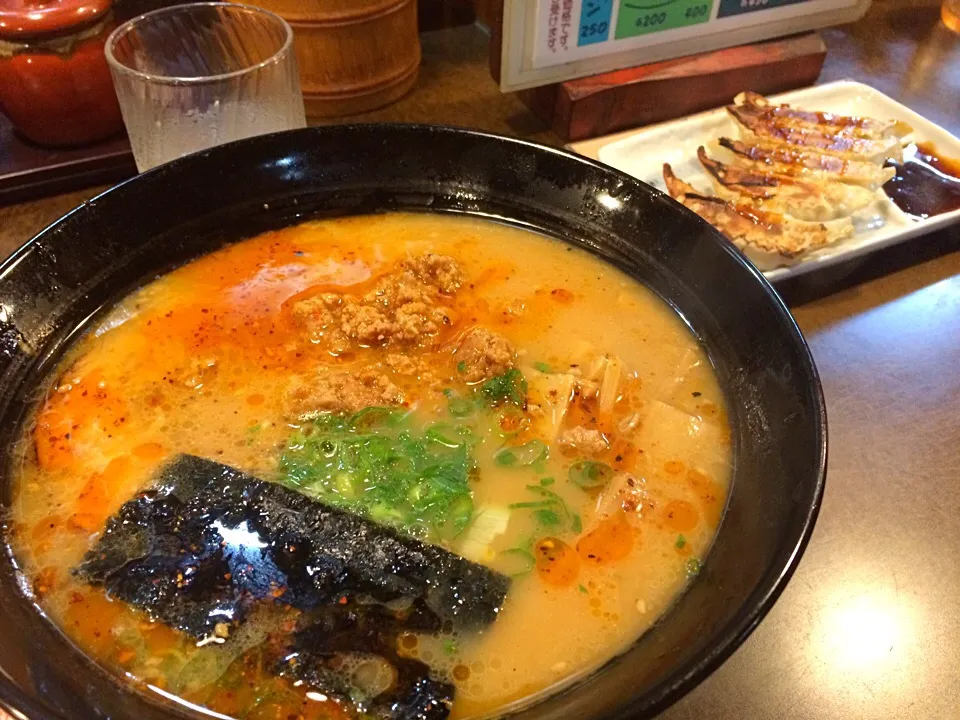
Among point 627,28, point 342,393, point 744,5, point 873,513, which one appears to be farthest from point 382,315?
point 744,5

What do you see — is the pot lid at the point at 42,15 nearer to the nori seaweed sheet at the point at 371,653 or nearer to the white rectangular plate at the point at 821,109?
the white rectangular plate at the point at 821,109

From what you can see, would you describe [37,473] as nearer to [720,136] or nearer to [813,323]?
[813,323]

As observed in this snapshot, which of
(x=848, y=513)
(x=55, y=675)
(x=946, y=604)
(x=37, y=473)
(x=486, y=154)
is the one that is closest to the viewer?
(x=55, y=675)

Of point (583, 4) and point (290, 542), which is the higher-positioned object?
point (583, 4)

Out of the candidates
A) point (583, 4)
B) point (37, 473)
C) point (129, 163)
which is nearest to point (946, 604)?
point (37, 473)

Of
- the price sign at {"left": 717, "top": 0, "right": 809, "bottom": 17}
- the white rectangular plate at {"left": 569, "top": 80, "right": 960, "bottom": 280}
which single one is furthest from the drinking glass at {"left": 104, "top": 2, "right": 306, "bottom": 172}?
the price sign at {"left": 717, "top": 0, "right": 809, "bottom": 17}

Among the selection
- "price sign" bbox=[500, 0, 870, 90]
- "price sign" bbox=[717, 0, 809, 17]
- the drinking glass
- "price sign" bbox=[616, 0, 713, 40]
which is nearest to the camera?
the drinking glass

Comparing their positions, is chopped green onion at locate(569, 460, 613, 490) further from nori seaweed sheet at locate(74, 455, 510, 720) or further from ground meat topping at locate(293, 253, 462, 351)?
ground meat topping at locate(293, 253, 462, 351)
